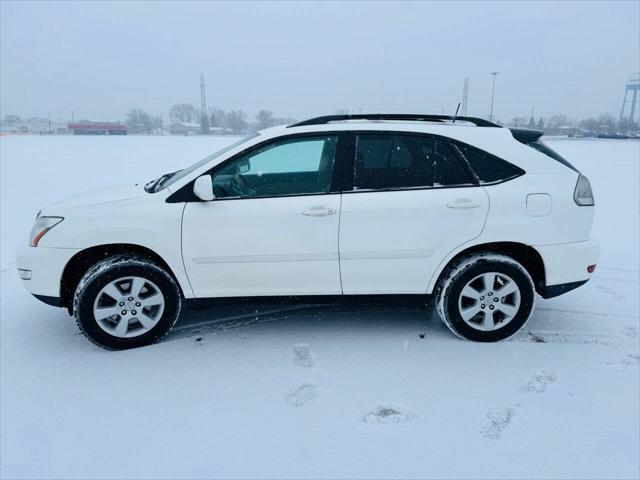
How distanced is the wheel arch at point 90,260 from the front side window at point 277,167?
2.29 ft

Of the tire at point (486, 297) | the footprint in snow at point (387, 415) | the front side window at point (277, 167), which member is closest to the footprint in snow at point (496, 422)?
the footprint in snow at point (387, 415)

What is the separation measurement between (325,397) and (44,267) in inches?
90.0

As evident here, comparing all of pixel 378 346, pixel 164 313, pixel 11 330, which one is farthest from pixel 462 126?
pixel 11 330

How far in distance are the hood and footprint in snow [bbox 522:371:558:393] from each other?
311 centimetres

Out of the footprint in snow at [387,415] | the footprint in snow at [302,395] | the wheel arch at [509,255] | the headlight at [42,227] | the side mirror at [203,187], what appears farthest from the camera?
the wheel arch at [509,255]

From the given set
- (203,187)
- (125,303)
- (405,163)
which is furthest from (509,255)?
(125,303)

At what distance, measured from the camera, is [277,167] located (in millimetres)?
4082

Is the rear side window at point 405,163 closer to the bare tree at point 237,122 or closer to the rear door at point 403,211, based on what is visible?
the rear door at point 403,211

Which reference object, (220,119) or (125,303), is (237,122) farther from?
(125,303)

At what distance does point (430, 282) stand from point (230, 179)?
1741 millimetres

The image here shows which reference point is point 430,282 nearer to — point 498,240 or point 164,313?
point 498,240

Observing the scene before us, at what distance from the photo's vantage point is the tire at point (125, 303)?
3.36 metres

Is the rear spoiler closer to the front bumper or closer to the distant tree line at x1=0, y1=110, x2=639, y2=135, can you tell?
the front bumper

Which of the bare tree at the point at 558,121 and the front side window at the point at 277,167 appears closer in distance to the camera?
the front side window at the point at 277,167
